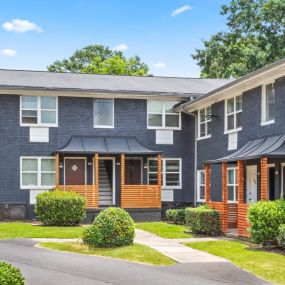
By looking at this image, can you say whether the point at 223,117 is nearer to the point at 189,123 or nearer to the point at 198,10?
the point at 189,123

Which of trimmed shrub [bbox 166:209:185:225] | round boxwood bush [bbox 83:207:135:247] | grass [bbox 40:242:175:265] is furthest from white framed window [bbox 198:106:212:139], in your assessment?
grass [bbox 40:242:175:265]

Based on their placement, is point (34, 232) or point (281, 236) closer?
point (281, 236)

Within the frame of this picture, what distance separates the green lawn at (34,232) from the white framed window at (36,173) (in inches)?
165

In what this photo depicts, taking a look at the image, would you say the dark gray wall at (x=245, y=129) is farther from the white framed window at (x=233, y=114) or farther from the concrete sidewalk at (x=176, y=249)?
the concrete sidewalk at (x=176, y=249)

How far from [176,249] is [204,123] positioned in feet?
37.3

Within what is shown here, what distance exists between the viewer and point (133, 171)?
93.8ft

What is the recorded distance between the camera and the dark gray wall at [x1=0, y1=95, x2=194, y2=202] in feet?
87.5

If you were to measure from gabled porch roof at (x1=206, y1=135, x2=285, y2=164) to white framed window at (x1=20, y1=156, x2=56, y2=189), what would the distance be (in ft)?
31.0

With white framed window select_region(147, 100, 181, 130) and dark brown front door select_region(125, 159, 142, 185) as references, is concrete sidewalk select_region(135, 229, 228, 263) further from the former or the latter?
white framed window select_region(147, 100, 181, 130)

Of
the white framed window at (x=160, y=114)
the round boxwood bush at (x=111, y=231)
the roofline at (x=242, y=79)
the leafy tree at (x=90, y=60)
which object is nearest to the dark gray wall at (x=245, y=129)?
the roofline at (x=242, y=79)

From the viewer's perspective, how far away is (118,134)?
91.8 feet

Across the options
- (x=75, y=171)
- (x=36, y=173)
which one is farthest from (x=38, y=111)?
(x=75, y=171)

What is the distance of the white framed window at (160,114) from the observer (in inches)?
1120

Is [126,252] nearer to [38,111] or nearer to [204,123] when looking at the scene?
[204,123]
